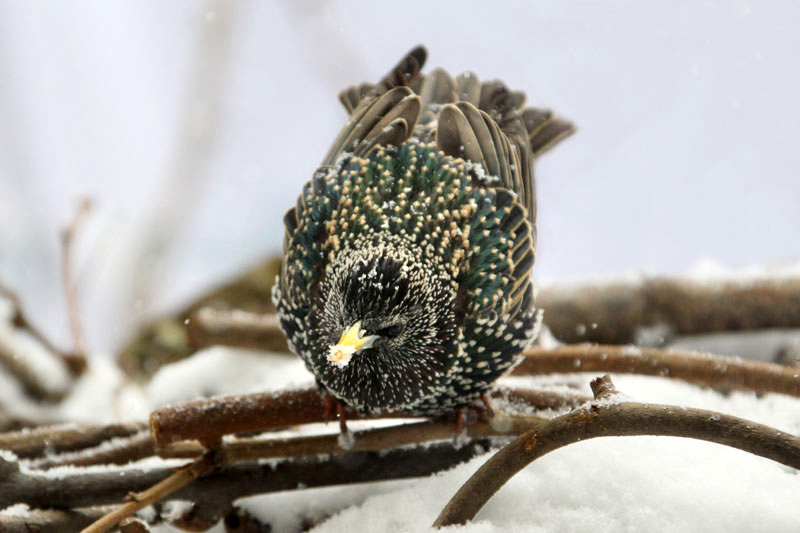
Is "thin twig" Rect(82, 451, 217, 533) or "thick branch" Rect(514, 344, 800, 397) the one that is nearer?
"thin twig" Rect(82, 451, 217, 533)

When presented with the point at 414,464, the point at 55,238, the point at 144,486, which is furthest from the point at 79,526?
the point at 55,238

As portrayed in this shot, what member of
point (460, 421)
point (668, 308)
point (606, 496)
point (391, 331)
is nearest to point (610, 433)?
point (606, 496)

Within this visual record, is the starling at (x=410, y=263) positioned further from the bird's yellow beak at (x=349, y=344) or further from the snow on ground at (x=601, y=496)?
the snow on ground at (x=601, y=496)

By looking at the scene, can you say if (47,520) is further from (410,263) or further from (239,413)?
(410,263)

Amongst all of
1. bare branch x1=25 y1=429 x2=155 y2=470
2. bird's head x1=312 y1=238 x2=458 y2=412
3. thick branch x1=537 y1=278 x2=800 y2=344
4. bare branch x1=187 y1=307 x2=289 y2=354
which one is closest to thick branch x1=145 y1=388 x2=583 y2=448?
bird's head x1=312 y1=238 x2=458 y2=412

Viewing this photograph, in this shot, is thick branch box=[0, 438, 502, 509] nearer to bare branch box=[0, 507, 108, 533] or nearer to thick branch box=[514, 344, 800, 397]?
bare branch box=[0, 507, 108, 533]

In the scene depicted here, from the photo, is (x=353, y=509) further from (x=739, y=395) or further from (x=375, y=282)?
(x=739, y=395)

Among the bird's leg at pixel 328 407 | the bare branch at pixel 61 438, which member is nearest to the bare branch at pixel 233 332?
the bare branch at pixel 61 438
